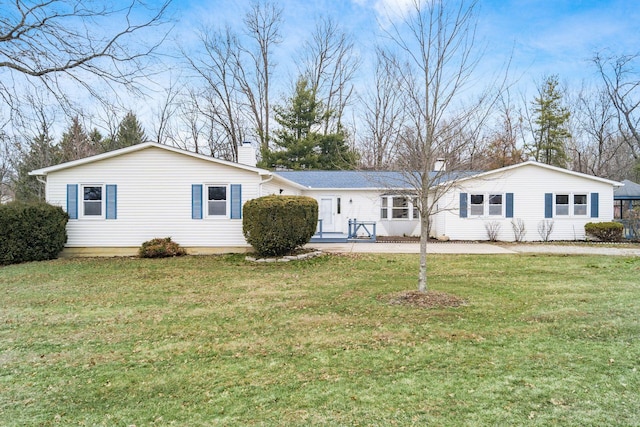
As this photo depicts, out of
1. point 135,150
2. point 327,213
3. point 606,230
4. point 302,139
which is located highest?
point 302,139

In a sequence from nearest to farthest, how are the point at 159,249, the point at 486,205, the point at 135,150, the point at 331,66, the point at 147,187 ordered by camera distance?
the point at 159,249 < the point at 135,150 < the point at 147,187 < the point at 486,205 < the point at 331,66

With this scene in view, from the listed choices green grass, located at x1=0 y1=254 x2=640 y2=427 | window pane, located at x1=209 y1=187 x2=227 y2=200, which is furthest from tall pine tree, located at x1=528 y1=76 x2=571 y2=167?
window pane, located at x1=209 y1=187 x2=227 y2=200

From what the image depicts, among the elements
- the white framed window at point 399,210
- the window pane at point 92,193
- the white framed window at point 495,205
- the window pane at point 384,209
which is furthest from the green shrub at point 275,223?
the white framed window at point 495,205

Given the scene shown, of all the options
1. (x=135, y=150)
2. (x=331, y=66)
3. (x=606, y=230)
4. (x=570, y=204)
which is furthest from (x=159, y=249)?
(x=331, y=66)

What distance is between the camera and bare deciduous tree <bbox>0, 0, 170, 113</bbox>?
7780 mm

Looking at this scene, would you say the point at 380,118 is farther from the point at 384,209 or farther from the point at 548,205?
the point at 548,205

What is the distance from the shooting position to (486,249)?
14367 millimetres

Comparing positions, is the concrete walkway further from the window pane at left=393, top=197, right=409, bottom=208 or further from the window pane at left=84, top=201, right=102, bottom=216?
the window pane at left=84, top=201, right=102, bottom=216

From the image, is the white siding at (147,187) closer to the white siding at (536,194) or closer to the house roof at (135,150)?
the house roof at (135,150)

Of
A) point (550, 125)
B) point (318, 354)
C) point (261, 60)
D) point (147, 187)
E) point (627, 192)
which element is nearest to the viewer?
point (318, 354)

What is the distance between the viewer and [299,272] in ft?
32.9

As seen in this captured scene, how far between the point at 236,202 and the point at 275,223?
2681mm

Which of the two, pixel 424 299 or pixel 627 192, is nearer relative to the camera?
pixel 424 299

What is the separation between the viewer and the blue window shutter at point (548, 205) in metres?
16.9
